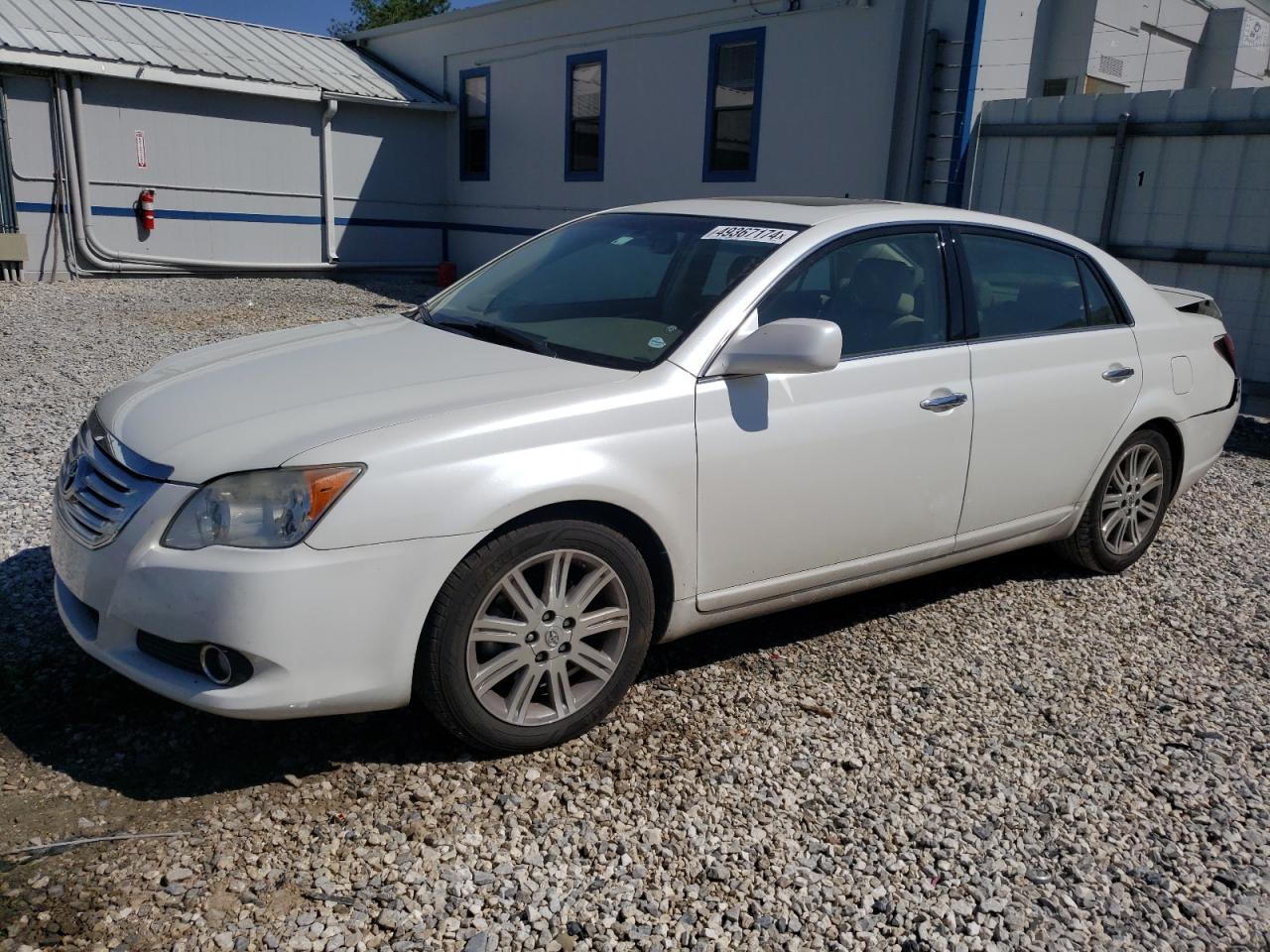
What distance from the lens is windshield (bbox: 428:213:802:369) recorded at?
3.72 metres

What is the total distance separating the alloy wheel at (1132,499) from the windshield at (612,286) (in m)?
2.13

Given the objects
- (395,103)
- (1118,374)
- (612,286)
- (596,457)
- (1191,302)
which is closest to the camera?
(596,457)

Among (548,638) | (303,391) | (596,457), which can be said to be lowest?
(548,638)

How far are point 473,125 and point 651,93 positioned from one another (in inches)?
198

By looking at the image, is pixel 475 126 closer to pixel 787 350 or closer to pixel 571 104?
pixel 571 104

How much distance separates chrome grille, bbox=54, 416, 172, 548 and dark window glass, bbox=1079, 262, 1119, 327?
12.6ft

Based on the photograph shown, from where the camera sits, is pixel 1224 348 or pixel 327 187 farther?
pixel 327 187

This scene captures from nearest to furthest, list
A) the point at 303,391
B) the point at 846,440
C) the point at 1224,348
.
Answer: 1. the point at 303,391
2. the point at 846,440
3. the point at 1224,348

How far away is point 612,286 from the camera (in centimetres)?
421

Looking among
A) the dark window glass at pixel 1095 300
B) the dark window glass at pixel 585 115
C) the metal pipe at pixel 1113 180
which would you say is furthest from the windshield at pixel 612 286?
the dark window glass at pixel 585 115

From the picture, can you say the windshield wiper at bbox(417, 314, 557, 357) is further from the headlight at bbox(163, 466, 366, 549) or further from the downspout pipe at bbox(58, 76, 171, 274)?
the downspout pipe at bbox(58, 76, 171, 274)

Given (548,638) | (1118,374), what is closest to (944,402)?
(1118,374)

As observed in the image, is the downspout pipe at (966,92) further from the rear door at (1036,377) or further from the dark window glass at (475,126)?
the dark window glass at (475,126)

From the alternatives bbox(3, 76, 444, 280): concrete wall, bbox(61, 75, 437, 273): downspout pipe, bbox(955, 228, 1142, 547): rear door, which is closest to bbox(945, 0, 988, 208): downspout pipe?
bbox(955, 228, 1142, 547): rear door
